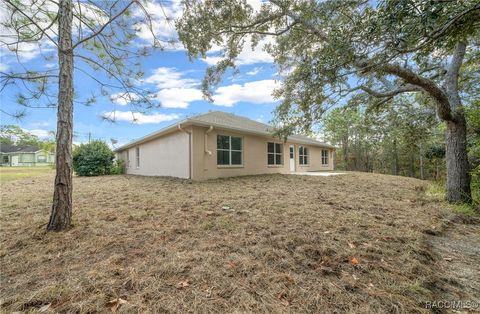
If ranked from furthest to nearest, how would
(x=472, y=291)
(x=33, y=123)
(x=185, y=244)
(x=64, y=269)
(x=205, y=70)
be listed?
1. (x=205, y=70)
2. (x=33, y=123)
3. (x=185, y=244)
4. (x=64, y=269)
5. (x=472, y=291)

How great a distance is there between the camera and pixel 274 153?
1370 centimetres

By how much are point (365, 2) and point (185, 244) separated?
487cm

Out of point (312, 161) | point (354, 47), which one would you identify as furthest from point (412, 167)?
point (354, 47)

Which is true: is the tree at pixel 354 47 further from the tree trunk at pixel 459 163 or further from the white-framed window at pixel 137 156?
the white-framed window at pixel 137 156

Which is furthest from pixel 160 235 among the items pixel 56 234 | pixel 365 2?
pixel 365 2

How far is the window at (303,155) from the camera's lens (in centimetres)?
1691

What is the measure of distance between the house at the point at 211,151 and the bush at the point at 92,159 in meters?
1.80

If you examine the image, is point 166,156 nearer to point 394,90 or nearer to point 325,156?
point 394,90

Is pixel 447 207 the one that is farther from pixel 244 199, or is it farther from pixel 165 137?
pixel 165 137

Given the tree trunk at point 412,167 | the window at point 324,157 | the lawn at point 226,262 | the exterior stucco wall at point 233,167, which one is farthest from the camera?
the tree trunk at point 412,167

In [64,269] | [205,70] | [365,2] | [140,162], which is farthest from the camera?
[140,162]

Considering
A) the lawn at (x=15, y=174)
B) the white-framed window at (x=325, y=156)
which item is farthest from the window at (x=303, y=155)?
the lawn at (x=15, y=174)

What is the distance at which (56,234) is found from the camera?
10.8 ft

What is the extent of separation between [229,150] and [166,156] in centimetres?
332
